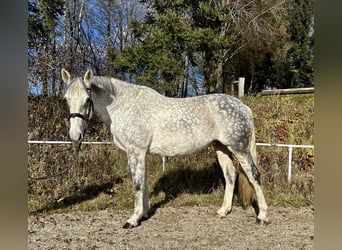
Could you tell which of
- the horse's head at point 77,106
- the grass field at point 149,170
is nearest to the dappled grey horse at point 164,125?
the horse's head at point 77,106

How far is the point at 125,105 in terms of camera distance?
3.44 meters

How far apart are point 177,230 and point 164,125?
1.17m

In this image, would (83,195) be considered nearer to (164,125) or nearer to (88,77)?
(164,125)

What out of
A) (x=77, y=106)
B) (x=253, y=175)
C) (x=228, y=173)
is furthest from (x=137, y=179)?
(x=253, y=175)

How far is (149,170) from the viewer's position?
5.28m

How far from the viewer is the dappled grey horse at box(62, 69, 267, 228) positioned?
337cm

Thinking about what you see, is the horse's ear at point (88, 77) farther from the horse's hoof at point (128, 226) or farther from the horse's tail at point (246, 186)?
the horse's tail at point (246, 186)

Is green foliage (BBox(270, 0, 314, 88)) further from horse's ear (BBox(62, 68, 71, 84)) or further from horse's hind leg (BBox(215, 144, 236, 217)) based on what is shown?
horse's ear (BBox(62, 68, 71, 84))

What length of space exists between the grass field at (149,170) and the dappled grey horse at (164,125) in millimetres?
1138

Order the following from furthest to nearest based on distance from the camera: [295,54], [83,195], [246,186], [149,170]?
1. [295,54]
2. [149,170]
3. [83,195]
4. [246,186]

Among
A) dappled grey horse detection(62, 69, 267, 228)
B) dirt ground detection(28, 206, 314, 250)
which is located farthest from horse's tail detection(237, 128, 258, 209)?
dirt ground detection(28, 206, 314, 250)
